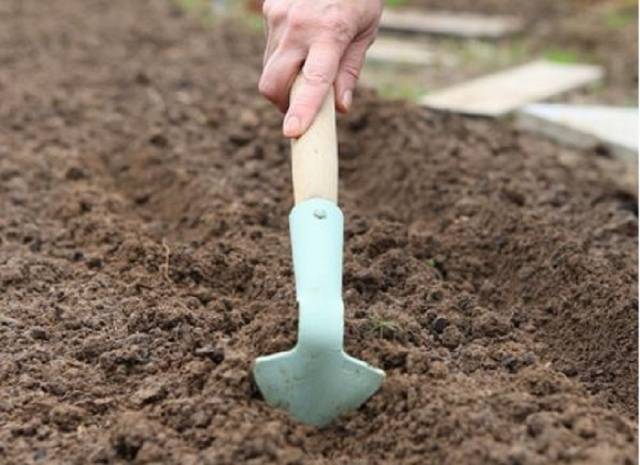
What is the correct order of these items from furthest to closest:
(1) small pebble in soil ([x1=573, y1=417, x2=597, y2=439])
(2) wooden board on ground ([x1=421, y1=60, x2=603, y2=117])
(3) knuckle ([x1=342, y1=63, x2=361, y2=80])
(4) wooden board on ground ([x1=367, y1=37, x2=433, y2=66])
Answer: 1. (4) wooden board on ground ([x1=367, y1=37, x2=433, y2=66])
2. (2) wooden board on ground ([x1=421, y1=60, x2=603, y2=117])
3. (3) knuckle ([x1=342, y1=63, x2=361, y2=80])
4. (1) small pebble in soil ([x1=573, y1=417, x2=597, y2=439])

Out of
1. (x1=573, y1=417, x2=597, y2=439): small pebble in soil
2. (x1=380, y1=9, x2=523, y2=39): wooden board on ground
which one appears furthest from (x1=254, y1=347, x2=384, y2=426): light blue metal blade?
(x1=380, y1=9, x2=523, y2=39): wooden board on ground

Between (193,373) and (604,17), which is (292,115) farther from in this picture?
(604,17)

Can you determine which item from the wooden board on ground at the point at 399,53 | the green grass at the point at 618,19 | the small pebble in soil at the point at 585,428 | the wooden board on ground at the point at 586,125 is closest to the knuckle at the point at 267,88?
the small pebble in soil at the point at 585,428

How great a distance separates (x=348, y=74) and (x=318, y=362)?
0.86m

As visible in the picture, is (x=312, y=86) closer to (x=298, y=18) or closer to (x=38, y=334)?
(x=298, y=18)

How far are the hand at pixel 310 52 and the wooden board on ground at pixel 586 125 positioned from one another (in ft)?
7.55

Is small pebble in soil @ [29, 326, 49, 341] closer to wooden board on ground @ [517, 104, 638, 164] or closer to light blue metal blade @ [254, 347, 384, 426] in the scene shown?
light blue metal blade @ [254, 347, 384, 426]

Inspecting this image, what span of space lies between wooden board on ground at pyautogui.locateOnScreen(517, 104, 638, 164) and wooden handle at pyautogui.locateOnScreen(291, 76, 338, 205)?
2472mm

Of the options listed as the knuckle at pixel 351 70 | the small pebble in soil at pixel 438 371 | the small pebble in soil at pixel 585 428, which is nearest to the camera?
the small pebble in soil at pixel 585 428

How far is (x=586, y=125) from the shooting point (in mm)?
5293

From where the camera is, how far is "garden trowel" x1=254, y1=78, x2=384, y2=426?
2432 millimetres

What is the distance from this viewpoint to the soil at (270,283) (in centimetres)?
238

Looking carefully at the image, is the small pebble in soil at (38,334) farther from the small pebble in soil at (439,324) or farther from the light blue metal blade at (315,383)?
the small pebble in soil at (439,324)

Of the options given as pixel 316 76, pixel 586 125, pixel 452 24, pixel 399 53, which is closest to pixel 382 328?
pixel 316 76
